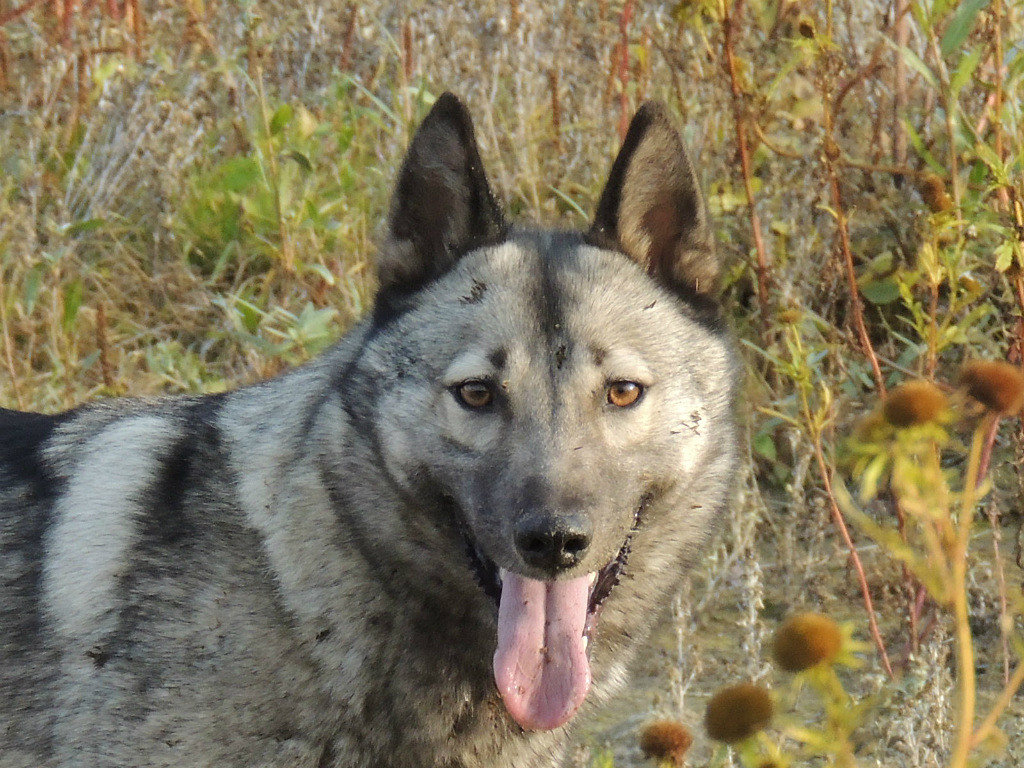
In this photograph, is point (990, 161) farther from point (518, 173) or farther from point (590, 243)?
point (518, 173)

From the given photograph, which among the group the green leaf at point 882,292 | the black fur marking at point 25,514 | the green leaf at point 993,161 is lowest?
the green leaf at point 882,292

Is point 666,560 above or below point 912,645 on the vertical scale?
above

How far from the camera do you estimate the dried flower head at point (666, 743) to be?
5.12ft

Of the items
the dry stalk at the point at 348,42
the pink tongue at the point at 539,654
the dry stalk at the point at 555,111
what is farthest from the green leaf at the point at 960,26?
the dry stalk at the point at 348,42

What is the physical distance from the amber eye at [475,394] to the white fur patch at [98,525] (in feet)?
1.92

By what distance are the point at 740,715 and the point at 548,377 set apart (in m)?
0.95

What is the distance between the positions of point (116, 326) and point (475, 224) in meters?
2.45

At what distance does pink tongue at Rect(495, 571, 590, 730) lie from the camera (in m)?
2.02

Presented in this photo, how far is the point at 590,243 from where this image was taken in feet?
7.64

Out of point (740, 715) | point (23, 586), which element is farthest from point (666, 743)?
point (23, 586)

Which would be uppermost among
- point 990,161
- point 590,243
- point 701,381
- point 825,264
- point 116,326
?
point 990,161

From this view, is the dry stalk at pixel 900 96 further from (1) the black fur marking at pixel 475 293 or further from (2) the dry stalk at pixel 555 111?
(1) the black fur marking at pixel 475 293

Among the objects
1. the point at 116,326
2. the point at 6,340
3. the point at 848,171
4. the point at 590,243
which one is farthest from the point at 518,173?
the point at 590,243

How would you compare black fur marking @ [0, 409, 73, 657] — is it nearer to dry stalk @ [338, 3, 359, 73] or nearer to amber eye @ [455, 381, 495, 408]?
amber eye @ [455, 381, 495, 408]
